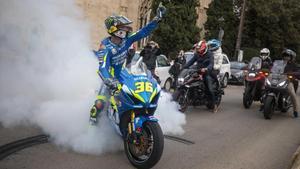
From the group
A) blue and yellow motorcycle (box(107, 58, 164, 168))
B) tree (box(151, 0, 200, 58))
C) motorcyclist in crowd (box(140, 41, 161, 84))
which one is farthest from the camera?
tree (box(151, 0, 200, 58))

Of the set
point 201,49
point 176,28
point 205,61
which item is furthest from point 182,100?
point 176,28

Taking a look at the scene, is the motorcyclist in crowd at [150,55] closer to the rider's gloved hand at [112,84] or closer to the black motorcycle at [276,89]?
the black motorcycle at [276,89]

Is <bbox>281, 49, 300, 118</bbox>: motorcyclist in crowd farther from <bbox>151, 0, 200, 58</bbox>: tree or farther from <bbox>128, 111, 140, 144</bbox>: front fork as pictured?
<bbox>151, 0, 200, 58</bbox>: tree

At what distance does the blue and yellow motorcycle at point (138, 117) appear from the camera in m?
6.12

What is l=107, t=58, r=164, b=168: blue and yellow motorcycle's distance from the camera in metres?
6.12

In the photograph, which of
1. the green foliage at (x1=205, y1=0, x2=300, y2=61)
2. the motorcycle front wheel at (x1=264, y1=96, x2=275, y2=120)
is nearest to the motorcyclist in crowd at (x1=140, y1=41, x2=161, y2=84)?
the motorcycle front wheel at (x1=264, y1=96, x2=275, y2=120)

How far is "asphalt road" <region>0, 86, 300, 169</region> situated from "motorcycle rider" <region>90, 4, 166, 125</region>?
791mm

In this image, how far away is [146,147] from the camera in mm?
6254

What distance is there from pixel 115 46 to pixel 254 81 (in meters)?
7.11

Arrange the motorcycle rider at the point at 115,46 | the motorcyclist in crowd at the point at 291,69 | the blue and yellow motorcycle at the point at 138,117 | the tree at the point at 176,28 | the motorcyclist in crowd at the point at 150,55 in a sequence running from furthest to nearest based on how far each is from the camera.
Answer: the tree at the point at 176,28 < the motorcyclist in crowd at the point at 150,55 < the motorcyclist in crowd at the point at 291,69 < the motorcycle rider at the point at 115,46 < the blue and yellow motorcycle at the point at 138,117

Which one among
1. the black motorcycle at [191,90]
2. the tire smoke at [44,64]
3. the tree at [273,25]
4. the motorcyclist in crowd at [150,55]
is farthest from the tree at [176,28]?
the tire smoke at [44,64]

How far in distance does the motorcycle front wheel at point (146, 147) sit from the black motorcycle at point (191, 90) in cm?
Result: 473

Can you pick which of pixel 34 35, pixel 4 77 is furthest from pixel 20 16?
pixel 4 77

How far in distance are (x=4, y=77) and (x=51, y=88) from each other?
46.4 inches
